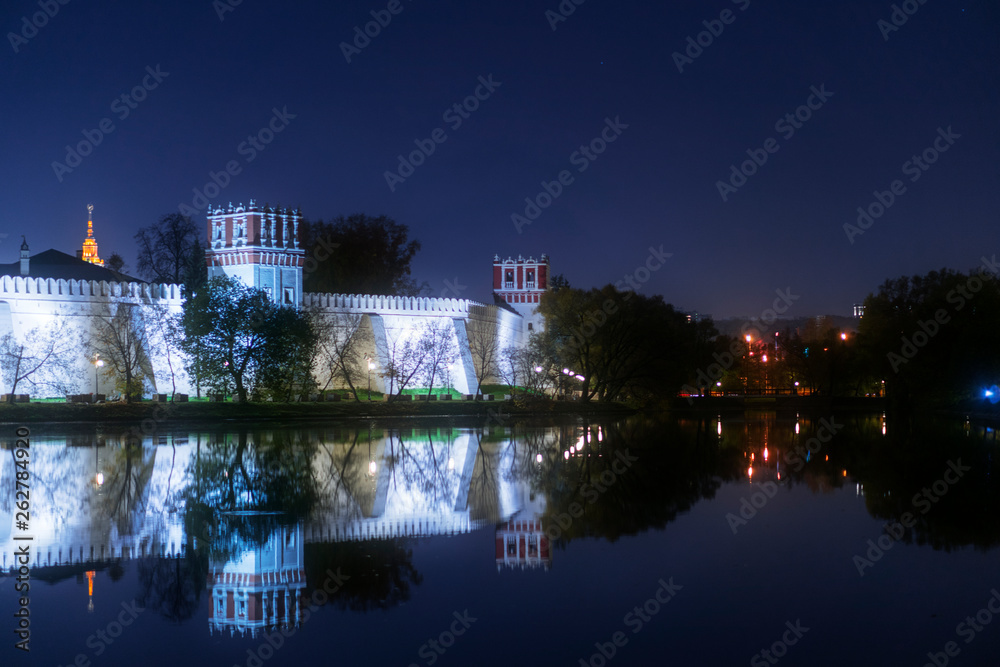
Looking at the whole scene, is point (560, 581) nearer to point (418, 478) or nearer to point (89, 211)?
point (418, 478)

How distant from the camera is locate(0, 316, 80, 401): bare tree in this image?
33.4 m

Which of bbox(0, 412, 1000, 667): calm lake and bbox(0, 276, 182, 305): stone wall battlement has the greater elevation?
bbox(0, 276, 182, 305): stone wall battlement

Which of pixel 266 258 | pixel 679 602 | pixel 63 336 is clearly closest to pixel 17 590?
pixel 679 602

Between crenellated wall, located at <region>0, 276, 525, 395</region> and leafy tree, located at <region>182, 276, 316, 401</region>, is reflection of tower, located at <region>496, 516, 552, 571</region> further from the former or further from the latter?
crenellated wall, located at <region>0, 276, 525, 395</region>

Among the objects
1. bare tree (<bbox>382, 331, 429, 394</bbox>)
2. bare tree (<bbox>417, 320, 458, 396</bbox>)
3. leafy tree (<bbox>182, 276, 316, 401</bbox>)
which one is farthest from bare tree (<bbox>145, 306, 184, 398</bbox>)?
bare tree (<bbox>417, 320, 458, 396</bbox>)

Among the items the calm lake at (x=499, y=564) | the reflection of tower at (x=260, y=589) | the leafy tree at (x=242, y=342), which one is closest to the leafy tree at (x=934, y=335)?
the calm lake at (x=499, y=564)

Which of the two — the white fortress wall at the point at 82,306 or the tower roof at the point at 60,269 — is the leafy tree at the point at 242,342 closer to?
the white fortress wall at the point at 82,306

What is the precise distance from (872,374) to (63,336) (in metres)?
37.7

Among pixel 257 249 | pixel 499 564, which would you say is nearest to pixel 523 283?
pixel 257 249

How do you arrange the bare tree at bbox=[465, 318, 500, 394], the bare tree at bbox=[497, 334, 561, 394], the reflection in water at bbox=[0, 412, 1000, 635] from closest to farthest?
the reflection in water at bbox=[0, 412, 1000, 635]
the bare tree at bbox=[497, 334, 561, 394]
the bare tree at bbox=[465, 318, 500, 394]

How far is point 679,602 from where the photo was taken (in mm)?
6902

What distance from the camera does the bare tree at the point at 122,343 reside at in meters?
34.8

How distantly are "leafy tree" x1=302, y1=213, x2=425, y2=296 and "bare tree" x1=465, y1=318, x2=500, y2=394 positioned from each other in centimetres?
878

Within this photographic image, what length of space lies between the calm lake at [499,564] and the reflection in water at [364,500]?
1.9 inches
